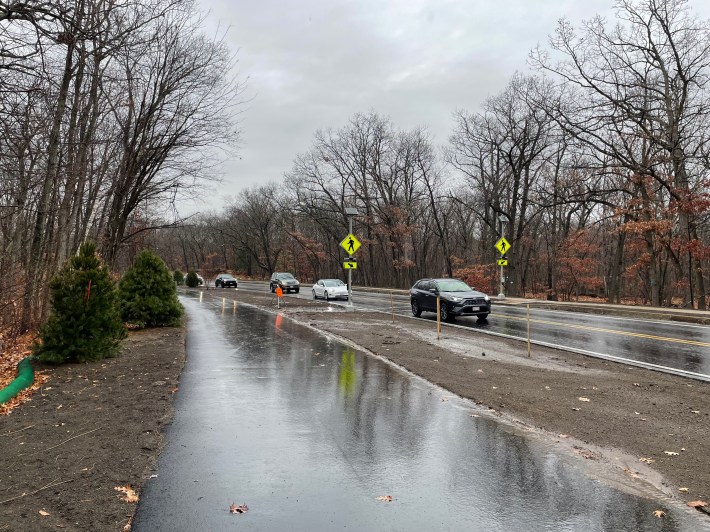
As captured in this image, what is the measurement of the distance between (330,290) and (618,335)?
21.2 meters

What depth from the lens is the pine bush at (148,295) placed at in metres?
15.8

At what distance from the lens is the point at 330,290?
3391 centimetres

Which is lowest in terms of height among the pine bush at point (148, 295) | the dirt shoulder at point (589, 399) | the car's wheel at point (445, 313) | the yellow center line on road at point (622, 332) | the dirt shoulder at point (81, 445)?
the dirt shoulder at point (589, 399)

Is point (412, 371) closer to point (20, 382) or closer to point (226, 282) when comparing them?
point (20, 382)

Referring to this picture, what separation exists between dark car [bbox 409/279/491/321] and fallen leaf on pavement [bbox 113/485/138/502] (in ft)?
50.6

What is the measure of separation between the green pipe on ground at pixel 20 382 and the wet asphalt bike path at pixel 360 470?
2.28 metres

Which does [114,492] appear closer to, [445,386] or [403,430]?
[403,430]

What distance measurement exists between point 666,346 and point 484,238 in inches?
1665

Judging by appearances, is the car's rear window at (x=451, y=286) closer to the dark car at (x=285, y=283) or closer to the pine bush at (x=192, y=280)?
the dark car at (x=285, y=283)

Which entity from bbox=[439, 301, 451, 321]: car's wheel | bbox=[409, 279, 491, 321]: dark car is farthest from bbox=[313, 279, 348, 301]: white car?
bbox=[439, 301, 451, 321]: car's wheel

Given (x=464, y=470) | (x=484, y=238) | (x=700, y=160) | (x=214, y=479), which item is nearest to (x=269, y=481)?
(x=214, y=479)

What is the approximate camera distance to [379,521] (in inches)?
146

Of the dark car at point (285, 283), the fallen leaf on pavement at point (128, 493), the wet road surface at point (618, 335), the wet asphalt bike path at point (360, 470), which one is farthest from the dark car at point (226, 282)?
the fallen leaf on pavement at point (128, 493)

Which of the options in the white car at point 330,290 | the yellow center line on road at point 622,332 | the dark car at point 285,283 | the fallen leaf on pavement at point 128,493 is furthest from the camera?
the dark car at point 285,283
